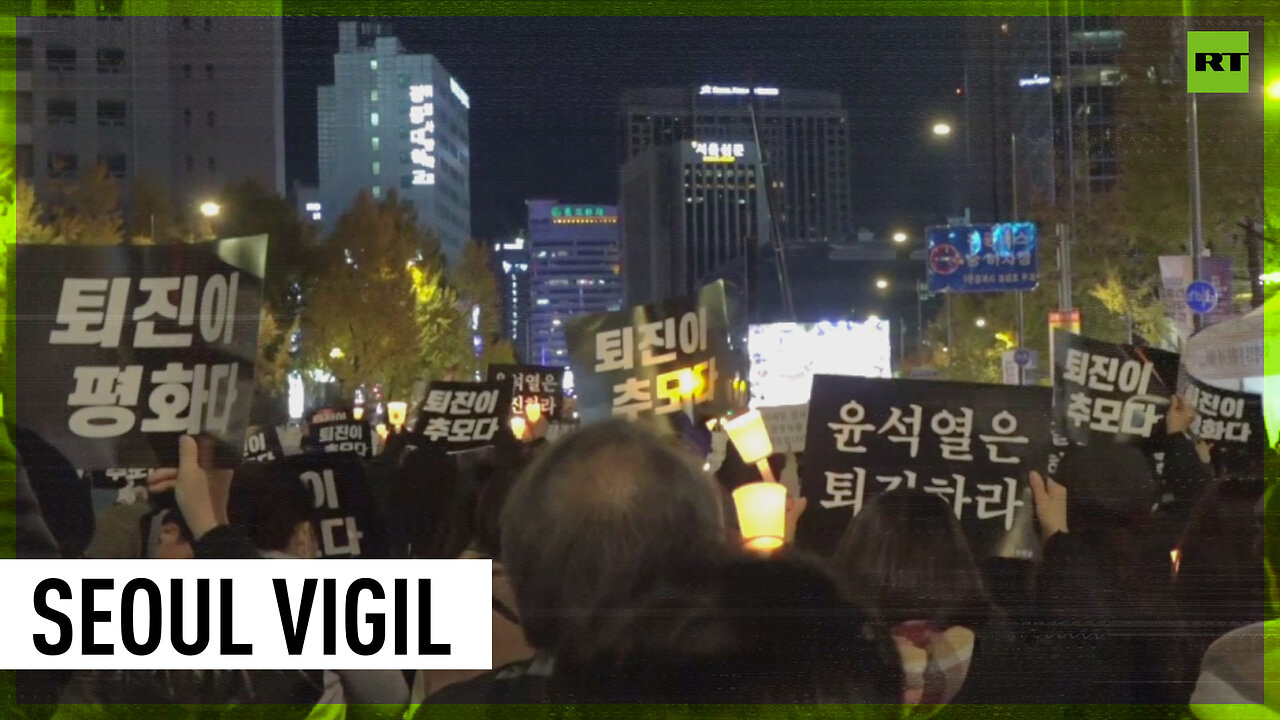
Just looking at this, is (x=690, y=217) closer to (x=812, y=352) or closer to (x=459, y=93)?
(x=812, y=352)

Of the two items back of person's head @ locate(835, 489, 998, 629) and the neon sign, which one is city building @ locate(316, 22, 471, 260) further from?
back of person's head @ locate(835, 489, 998, 629)

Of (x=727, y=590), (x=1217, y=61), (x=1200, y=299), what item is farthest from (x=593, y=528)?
(x=1217, y=61)

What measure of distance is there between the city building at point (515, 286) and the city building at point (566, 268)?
1 cm

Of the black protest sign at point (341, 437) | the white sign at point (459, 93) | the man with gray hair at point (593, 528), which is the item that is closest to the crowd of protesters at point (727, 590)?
the man with gray hair at point (593, 528)

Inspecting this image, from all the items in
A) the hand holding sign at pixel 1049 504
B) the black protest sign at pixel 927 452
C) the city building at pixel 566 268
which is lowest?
the hand holding sign at pixel 1049 504

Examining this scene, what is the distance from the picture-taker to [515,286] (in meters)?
2.49

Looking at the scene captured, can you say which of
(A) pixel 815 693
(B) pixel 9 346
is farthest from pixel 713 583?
(B) pixel 9 346

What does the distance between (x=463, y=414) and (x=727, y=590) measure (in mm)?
663

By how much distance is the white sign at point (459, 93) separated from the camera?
8.18ft

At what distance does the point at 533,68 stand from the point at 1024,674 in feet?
4.44

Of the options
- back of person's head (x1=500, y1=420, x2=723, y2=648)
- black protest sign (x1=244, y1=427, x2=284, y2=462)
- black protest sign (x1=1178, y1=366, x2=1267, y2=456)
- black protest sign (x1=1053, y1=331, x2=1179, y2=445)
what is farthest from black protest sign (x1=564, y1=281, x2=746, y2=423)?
black protest sign (x1=1178, y1=366, x2=1267, y2=456)

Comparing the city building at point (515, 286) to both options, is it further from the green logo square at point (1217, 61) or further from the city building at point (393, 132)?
the green logo square at point (1217, 61)

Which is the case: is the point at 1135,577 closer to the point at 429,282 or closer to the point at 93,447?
the point at 429,282

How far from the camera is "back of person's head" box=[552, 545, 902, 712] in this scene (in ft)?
7.27
